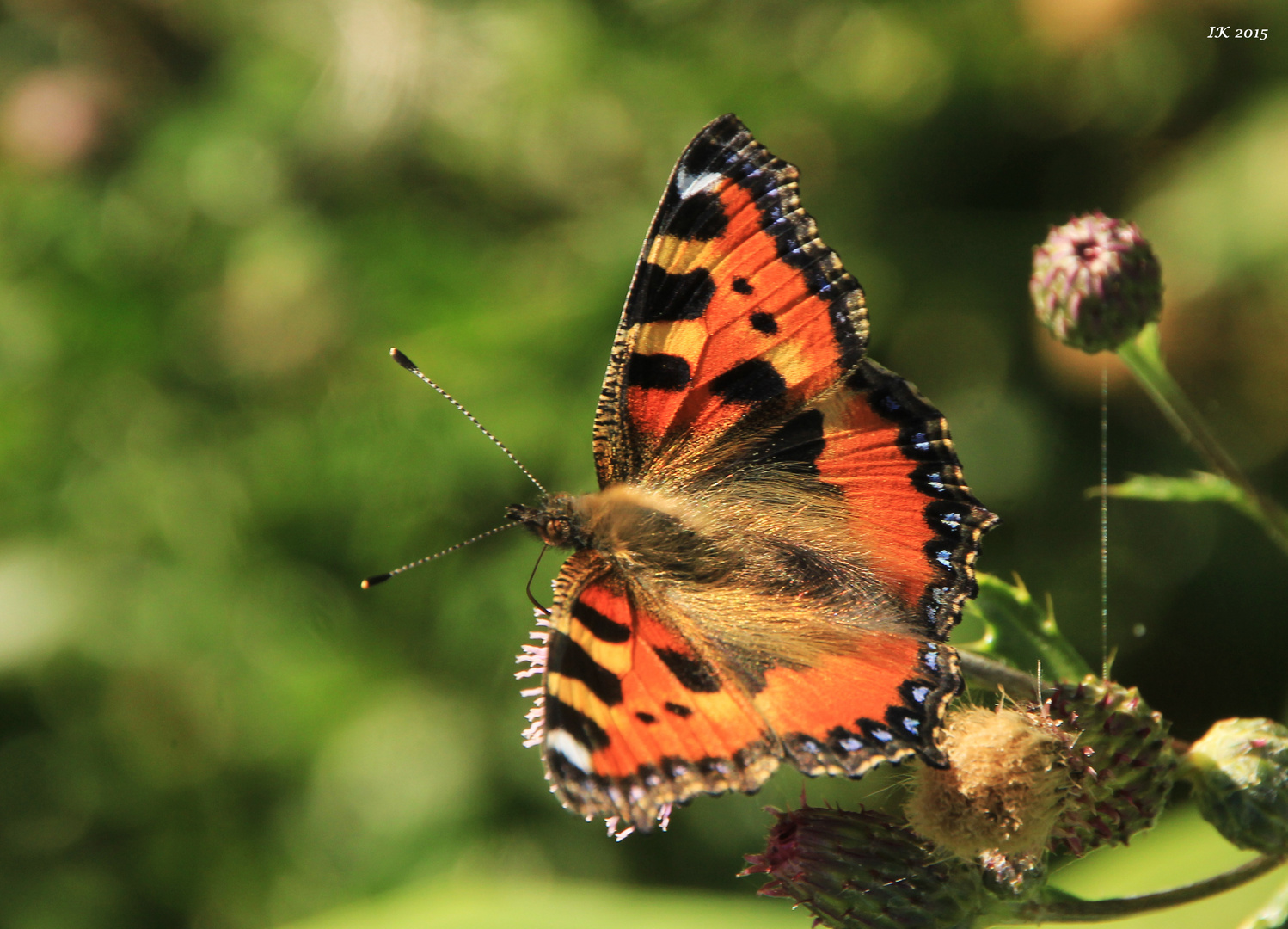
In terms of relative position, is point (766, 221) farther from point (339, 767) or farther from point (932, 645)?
point (339, 767)

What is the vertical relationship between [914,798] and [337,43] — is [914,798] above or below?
below

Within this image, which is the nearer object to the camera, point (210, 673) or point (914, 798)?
point (914, 798)

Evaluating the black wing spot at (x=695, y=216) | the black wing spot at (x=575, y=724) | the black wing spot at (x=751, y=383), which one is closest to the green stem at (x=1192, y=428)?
the black wing spot at (x=751, y=383)

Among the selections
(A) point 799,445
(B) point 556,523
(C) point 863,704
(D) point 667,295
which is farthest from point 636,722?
(D) point 667,295

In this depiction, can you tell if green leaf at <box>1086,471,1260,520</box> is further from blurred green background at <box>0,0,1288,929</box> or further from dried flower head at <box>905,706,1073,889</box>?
blurred green background at <box>0,0,1288,929</box>

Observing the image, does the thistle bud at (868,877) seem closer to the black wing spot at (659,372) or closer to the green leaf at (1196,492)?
the green leaf at (1196,492)

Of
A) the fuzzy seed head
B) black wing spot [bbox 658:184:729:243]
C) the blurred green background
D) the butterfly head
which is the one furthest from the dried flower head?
the blurred green background

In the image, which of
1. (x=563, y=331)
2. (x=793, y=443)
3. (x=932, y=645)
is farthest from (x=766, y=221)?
(x=563, y=331)
